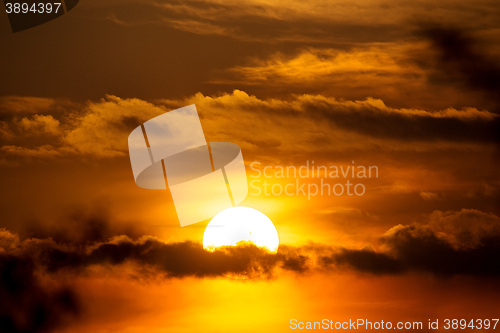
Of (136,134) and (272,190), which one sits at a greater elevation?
(136,134)

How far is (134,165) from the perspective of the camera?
8570mm

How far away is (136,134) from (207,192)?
1.73m

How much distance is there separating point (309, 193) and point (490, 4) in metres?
5.21

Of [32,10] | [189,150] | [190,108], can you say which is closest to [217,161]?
[189,150]

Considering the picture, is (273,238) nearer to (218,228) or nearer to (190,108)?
(218,228)

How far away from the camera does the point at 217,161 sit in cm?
859

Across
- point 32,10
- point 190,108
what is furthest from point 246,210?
point 32,10

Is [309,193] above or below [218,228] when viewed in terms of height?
above

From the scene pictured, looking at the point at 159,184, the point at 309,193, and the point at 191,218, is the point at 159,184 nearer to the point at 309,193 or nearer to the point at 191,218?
the point at 191,218

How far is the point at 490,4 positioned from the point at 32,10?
9025 millimetres

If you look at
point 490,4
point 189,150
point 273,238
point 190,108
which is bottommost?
point 273,238

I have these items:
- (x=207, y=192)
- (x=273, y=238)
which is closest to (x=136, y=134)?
(x=207, y=192)

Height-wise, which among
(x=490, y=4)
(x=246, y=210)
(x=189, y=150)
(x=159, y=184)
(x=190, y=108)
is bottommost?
(x=246, y=210)

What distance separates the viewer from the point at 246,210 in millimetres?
8539
